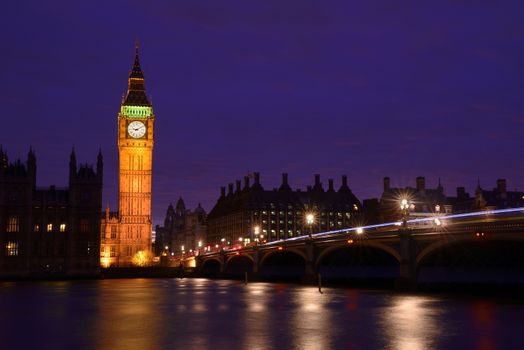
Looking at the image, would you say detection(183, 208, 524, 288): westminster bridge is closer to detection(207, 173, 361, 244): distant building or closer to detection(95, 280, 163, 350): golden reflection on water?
detection(95, 280, 163, 350): golden reflection on water

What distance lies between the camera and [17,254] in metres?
136

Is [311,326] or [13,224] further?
[13,224]

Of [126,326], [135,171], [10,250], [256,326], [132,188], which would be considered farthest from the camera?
[135,171]

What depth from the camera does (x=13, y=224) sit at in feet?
453

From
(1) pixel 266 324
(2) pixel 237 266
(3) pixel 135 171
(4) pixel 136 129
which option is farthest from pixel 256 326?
(4) pixel 136 129

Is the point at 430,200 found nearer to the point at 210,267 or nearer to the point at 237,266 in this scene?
the point at 237,266

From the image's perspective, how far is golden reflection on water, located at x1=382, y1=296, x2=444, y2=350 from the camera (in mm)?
31344

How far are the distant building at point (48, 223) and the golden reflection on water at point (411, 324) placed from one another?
97887mm

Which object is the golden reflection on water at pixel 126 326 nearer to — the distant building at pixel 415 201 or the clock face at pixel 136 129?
the distant building at pixel 415 201

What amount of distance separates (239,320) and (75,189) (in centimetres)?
10643

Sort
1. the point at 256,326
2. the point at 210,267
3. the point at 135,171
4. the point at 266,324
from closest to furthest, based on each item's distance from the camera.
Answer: the point at 256,326 < the point at 266,324 < the point at 210,267 < the point at 135,171

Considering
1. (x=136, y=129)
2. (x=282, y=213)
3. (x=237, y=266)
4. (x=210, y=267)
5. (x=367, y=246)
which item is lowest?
(x=237, y=266)

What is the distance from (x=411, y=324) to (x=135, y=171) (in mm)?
160106

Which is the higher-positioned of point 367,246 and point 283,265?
point 367,246
